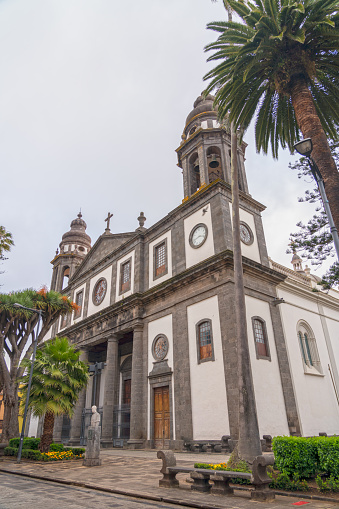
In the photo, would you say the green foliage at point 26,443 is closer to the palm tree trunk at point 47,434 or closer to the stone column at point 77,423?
the palm tree trunk at point 47,434

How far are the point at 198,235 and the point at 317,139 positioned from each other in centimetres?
1044

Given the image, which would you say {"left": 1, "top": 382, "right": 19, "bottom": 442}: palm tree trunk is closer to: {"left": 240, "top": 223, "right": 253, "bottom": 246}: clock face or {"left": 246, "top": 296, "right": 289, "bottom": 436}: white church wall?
{"left": 246, "top": 296, "right": 289, "bottom": 436}: white church wall

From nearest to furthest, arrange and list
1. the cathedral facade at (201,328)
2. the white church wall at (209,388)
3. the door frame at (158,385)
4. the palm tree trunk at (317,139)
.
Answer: the palm tree trunk at (317,139) < the white church wall at (209,388) < the cathedral facade at (201,328) < the door frame at (158,385)

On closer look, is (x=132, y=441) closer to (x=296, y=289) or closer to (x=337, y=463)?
(x=296, y=289)

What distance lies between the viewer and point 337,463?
21.9ft

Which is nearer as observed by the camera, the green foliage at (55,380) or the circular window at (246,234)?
the green foliage at (55,380)

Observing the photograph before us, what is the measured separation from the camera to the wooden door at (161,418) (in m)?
18.8

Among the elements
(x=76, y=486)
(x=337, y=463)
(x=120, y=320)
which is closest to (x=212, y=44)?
(x=337, y=463)

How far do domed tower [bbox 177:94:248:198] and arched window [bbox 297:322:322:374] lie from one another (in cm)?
976

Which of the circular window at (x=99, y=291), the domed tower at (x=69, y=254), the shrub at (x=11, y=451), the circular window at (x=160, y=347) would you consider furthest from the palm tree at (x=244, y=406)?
the domed tower at (x=69, y=254)

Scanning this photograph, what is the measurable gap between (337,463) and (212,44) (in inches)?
551

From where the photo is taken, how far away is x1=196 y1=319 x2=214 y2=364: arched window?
1733cm

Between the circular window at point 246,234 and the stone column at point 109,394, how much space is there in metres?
11.2

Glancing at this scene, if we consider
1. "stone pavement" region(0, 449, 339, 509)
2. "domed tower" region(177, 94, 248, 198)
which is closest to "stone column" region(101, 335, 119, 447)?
"stone pavement" region(0, 449, 339, 509)
